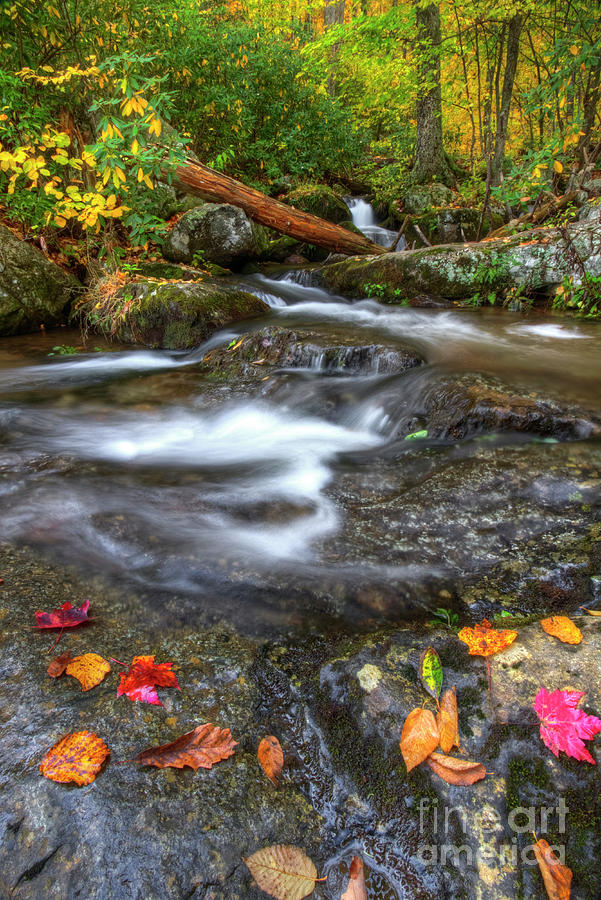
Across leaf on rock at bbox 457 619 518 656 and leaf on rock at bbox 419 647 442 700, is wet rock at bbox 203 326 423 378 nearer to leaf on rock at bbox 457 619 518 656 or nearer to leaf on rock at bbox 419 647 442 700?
leaf on rock at bbox 457 619 518 656

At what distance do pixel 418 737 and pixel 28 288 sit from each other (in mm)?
7735

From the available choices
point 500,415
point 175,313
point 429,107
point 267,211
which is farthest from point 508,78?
point 500,415

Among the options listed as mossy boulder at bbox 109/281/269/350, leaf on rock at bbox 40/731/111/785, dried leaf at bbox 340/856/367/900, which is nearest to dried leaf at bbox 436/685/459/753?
dried leaf at bbox 340/856/367/900

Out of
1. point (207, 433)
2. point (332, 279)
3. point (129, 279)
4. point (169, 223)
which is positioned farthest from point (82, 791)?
point (169, 223)

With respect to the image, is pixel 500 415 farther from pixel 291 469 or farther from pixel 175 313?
pixel 175 313

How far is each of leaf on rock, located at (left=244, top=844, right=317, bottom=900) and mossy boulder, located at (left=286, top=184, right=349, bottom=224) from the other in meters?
11.7

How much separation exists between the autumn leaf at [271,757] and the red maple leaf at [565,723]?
2.39 ft

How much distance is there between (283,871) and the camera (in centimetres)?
112

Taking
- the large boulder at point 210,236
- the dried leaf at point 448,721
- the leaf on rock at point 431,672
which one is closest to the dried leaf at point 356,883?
the dried leaf at point 448,721

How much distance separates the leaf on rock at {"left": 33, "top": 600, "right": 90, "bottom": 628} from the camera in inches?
66.3

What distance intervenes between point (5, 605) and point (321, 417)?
10.0 ft

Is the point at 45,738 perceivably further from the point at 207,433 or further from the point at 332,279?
the point at 332,279

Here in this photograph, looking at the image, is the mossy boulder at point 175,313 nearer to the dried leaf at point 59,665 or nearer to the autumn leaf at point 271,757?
the dried leaf at point 59,665

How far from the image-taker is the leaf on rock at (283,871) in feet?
3.57
